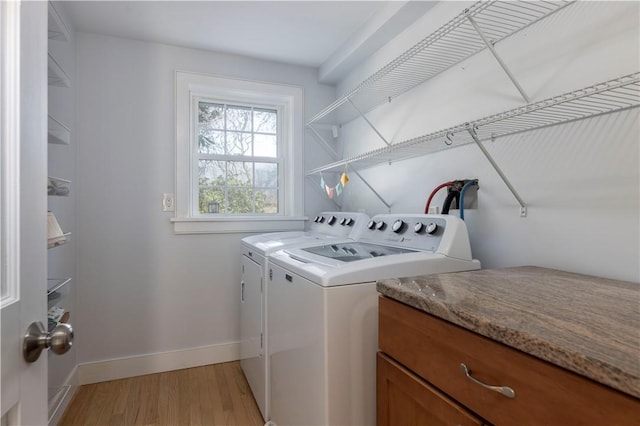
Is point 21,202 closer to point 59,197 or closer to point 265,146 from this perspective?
point 59,197

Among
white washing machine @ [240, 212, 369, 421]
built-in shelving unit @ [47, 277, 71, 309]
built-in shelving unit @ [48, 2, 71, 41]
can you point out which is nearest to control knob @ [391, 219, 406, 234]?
white washing machine @ [240, 212, 369, 421]

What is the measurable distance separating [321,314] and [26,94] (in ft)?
2.99

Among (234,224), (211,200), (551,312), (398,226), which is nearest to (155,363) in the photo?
(234,224)

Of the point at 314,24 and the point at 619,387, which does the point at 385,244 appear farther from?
the point at 314,24

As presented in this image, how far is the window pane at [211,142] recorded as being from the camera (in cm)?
256

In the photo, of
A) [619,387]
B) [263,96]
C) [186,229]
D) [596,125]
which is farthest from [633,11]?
[186,229]

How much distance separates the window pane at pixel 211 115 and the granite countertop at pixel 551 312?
2.11m

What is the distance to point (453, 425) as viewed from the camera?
0.72 metres

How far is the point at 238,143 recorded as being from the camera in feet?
8.75

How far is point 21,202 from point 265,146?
7.45 feet

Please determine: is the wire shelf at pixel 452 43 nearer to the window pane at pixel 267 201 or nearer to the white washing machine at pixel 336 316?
the white washing machine at pixel 336 316

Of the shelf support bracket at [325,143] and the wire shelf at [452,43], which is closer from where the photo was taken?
the wire shelf at [452,43]

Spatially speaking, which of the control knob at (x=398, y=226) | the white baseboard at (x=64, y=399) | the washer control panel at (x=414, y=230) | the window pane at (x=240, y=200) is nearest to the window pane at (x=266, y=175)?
the window pane at (x=240, y=200)

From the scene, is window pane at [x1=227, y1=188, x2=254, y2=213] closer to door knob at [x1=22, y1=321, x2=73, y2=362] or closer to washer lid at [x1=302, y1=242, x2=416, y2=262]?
washer lid at [x1=302, y1=242, x2=416, y2=262]
